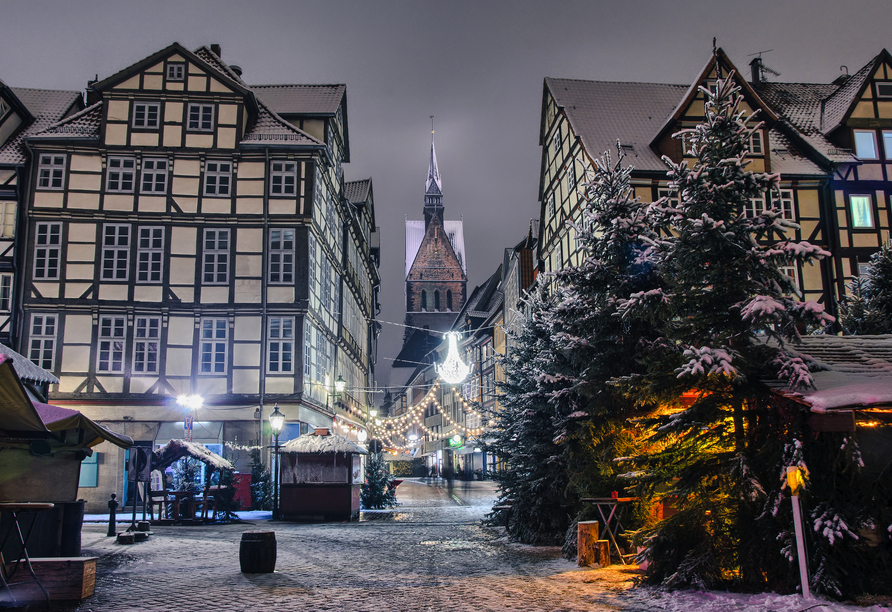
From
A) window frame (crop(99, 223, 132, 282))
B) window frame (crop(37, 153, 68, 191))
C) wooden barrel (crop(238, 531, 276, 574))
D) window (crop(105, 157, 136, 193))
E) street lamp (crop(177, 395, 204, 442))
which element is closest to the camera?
wooden barrel (crop(238, 531, 276, 574))

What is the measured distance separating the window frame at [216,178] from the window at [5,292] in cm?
802

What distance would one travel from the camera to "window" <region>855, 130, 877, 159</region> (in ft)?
94.8

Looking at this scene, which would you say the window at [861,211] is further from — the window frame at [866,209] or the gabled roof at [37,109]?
the gabled roof at [37,109]

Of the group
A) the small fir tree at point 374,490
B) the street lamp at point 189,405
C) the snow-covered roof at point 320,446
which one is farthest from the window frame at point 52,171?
the small fir tree at point 374,490

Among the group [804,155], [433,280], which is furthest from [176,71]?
[433,280]

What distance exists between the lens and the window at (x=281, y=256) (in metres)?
30.0

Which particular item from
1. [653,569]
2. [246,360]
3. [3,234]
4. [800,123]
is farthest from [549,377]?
[3,234]

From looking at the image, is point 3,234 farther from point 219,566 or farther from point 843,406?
point 843,406

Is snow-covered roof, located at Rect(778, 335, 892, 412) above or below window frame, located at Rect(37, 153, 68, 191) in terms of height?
below

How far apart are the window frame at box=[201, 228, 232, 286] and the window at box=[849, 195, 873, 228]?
74.8 feet

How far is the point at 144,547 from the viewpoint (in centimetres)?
1529

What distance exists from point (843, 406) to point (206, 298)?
83.1ft

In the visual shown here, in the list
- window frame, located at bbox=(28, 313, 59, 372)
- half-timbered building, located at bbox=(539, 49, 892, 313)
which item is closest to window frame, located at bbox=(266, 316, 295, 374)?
window frame, located at bbox=(28, 313, 59, 372)

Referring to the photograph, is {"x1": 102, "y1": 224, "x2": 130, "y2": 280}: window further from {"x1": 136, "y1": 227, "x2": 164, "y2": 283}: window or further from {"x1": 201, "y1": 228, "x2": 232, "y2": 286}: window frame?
{"x1": 201, "y1": 228, "x2": 232, "y2": 286}: window frame
